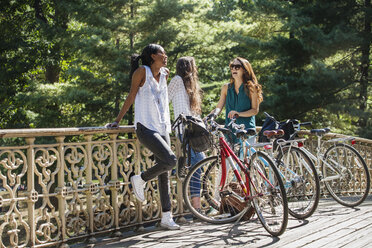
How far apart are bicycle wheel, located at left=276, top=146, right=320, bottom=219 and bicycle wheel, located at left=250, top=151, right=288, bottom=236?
56 centimetres

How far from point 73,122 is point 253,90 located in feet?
36.9

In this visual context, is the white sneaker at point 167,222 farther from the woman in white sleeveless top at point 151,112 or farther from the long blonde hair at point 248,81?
the long blonde hair at point 248,81

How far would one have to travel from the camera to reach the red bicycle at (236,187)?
4146mm

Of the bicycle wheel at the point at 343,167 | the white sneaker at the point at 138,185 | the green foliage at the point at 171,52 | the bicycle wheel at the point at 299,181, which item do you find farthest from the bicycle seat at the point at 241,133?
the green foliage at the point at 171,52

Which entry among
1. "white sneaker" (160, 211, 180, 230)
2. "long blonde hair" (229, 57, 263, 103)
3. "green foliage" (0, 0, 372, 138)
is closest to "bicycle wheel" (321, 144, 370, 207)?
"long blonde hair" (229, 57, 263, 103)

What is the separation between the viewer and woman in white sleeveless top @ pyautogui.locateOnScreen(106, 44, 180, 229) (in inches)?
175

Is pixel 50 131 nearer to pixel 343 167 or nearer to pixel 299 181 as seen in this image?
pixel 299 181

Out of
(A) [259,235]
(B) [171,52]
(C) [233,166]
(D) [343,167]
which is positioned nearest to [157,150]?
(C) [233,166]

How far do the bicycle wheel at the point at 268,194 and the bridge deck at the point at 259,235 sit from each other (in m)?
0.14

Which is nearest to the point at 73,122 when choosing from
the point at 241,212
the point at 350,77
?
the point at 350,77

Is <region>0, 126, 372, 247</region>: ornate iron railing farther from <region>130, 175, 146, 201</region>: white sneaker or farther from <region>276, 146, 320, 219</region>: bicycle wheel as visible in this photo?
<region>276, 146, 320, 219</region>: bicycle wheel

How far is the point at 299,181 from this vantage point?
4863mm

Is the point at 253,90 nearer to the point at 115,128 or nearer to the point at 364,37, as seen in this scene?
the point at 115,128

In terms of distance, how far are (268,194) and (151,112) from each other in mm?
1420
